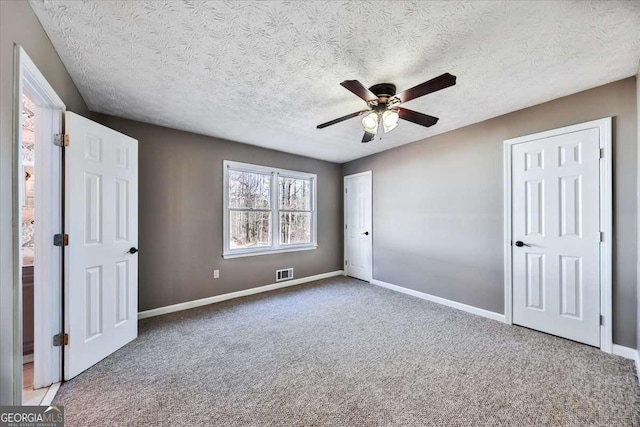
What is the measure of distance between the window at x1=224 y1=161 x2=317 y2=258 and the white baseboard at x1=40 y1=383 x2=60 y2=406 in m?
2.10

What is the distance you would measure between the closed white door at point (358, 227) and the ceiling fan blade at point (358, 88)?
105 inches

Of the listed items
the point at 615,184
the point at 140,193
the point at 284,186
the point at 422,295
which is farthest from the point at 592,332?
the point at 140,193

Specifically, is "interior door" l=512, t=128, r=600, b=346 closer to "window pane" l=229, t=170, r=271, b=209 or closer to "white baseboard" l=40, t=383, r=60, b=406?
"window pane" l=229, t=170, r=271, b=209

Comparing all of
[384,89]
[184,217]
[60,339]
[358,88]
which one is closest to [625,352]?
[384,89]

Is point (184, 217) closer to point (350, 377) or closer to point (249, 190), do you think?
point (249, 190)

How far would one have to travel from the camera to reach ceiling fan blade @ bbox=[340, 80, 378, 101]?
1772 millimetres

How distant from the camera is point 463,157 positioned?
3.37 m

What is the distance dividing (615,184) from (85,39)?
169 inches

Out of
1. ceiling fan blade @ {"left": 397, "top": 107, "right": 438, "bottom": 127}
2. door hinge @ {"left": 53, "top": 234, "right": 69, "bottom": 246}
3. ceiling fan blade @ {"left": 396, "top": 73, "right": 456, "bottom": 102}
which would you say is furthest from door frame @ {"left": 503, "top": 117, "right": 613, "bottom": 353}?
door hinge @ {"left": 53, "top": 234, "right": 69, "bottom": 246}

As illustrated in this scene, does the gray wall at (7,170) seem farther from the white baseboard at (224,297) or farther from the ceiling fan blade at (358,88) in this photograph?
the white baseboard at (224,297)

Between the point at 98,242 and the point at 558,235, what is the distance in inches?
171

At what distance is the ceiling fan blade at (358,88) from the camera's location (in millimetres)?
1772

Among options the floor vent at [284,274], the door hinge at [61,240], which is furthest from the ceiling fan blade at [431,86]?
the floor vent at [284,274]

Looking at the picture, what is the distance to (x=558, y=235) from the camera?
8.57 ft
